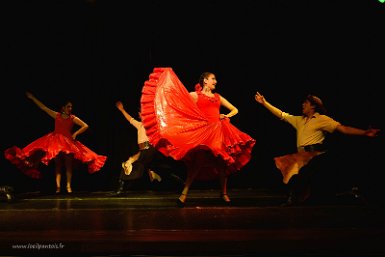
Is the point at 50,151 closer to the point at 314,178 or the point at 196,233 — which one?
the point at 314,178

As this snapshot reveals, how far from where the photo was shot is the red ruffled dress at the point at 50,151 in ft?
21.6

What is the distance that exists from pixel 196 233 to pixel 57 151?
13.2ft

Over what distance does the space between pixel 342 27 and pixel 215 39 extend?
196 cm

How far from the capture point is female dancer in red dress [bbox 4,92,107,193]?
6602 mm

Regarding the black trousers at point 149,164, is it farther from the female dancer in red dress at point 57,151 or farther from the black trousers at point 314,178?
the black trousers at point 314,178

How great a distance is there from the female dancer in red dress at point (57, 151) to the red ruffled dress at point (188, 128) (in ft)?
7.64

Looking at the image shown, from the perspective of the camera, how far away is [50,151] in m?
6.62

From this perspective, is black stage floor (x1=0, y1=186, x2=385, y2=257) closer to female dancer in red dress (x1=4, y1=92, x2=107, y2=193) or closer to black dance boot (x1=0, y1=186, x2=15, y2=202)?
black dance boot (x1=0, y1=186, x2=15, y2=202)

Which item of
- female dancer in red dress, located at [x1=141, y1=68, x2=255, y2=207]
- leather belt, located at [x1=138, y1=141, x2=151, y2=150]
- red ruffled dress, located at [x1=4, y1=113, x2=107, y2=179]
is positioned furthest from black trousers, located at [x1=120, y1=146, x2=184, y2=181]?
female dancer in red dress, located at [x1=141, y1=68, x2=255, y2=207]

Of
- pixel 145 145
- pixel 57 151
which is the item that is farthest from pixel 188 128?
pixel 57 151

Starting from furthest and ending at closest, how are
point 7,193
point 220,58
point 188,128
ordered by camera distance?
point 220,58 → point 7,193 → point 188,128

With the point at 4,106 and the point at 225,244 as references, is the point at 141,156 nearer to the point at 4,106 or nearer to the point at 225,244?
the point at 4,106

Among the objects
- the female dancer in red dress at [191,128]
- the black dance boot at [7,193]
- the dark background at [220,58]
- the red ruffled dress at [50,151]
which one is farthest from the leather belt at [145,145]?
the black dance boot at [7,193]

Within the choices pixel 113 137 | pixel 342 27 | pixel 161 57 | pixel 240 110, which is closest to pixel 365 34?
pixel 342 27
